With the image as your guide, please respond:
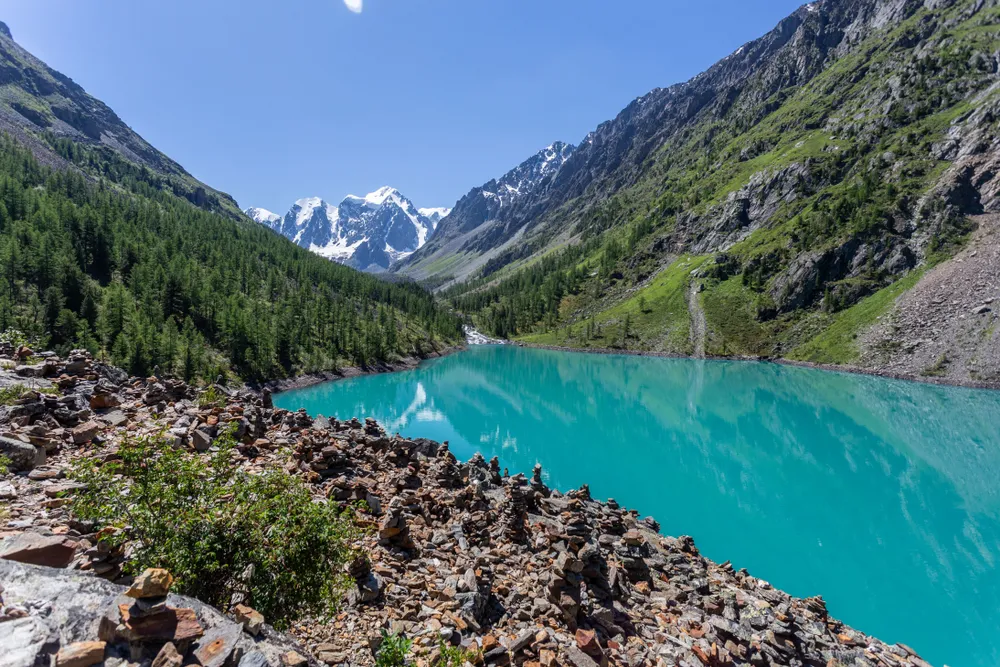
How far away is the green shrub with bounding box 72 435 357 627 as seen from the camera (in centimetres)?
785

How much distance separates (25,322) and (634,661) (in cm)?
9759

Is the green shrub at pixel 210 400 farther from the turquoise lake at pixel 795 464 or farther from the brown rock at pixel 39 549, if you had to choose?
the turquoise lake at pixel 795 464

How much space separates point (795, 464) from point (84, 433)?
205ft

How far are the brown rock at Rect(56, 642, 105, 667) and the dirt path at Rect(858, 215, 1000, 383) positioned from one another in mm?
130375

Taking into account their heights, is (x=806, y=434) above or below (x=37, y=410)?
below

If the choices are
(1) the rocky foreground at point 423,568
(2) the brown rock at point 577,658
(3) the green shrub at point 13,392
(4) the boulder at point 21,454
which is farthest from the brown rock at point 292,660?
(3) the green shrub at point 13,392

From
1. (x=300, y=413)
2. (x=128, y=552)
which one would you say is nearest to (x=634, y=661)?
(x=128, y=552)

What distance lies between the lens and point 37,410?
1597 centimetres

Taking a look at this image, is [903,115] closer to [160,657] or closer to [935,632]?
[935,632]

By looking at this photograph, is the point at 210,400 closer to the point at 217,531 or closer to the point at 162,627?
the point at 217,531

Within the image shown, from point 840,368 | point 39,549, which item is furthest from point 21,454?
point 840,368

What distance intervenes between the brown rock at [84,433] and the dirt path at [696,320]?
6017 inches

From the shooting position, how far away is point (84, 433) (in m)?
15.5

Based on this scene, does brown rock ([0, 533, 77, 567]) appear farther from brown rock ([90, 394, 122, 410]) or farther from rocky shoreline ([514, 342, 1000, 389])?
rocky shoreline ([514, 342, 1000, 389])
